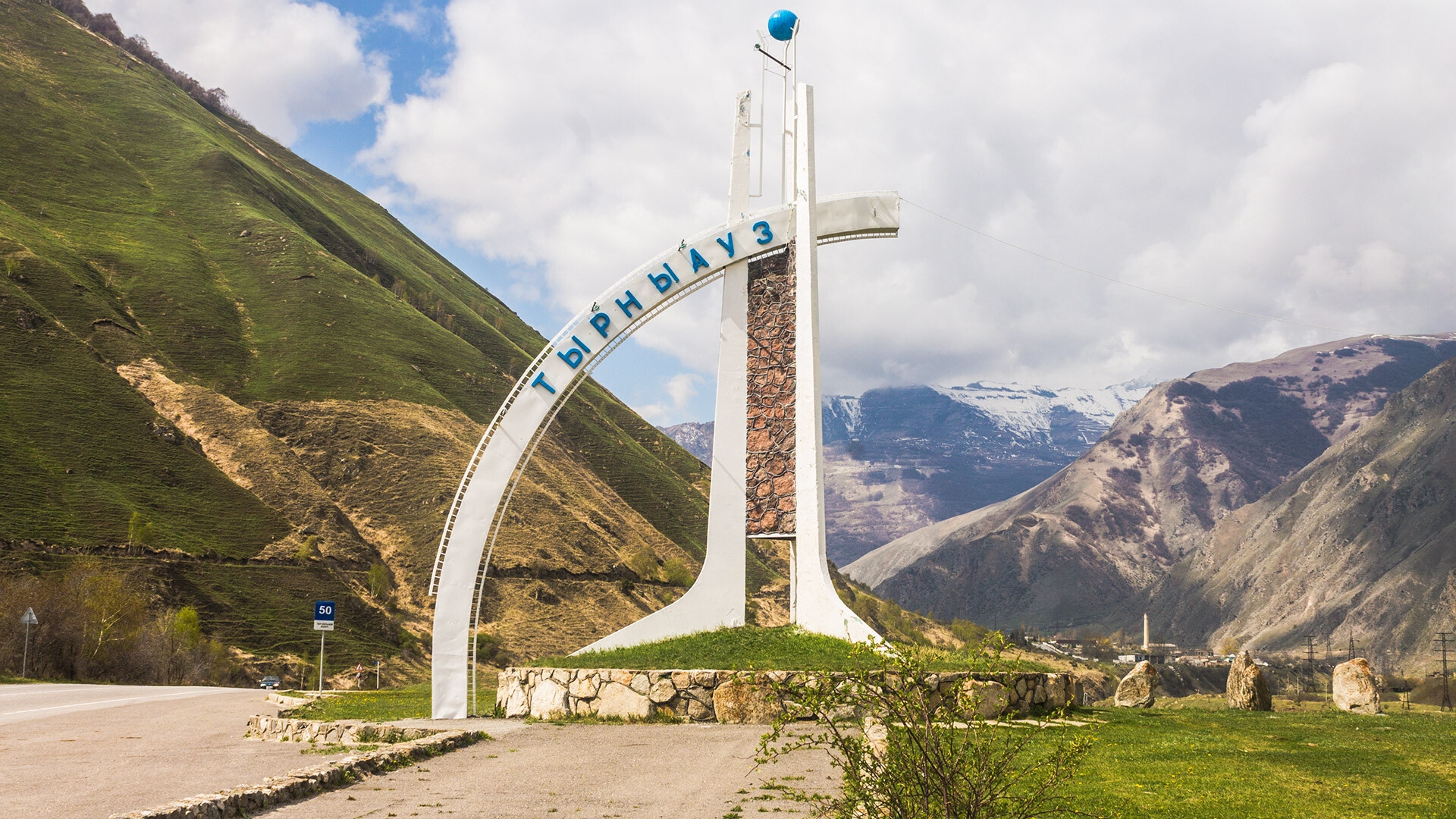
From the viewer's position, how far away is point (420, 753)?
12.7m

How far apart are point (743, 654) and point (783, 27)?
15.2 m

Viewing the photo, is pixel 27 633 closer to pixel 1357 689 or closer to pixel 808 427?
pixel 808 427

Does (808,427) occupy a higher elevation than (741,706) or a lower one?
higher

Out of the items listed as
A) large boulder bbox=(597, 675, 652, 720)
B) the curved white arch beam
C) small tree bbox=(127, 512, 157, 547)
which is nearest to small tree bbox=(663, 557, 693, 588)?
small tree bbox=(127, 512, 157, 547)

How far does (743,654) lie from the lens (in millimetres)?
18922

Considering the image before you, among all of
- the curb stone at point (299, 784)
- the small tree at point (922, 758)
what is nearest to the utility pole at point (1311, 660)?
the curb stone at point (299, 784)

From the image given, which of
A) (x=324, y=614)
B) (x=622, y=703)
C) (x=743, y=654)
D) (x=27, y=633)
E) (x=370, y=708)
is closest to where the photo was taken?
(x=622, y=703)

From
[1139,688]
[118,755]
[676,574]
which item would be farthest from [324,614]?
[676,574]

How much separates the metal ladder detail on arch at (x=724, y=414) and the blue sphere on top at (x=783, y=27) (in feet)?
6.15

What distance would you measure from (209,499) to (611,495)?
34.1m

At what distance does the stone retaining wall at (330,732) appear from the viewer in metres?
14.2

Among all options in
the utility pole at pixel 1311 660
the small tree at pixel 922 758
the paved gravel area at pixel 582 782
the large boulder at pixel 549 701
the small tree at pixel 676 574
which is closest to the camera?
the small tree at pixel 922 758

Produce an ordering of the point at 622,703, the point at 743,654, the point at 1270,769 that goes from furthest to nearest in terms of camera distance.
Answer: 1. the point at 743,654
2. the point at 622,703
3. the point at 1270,769

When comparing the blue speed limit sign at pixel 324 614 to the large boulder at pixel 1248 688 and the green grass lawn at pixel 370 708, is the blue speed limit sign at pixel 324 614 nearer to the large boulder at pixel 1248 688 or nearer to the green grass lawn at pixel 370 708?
the green grass lawn at pixel 370 708
